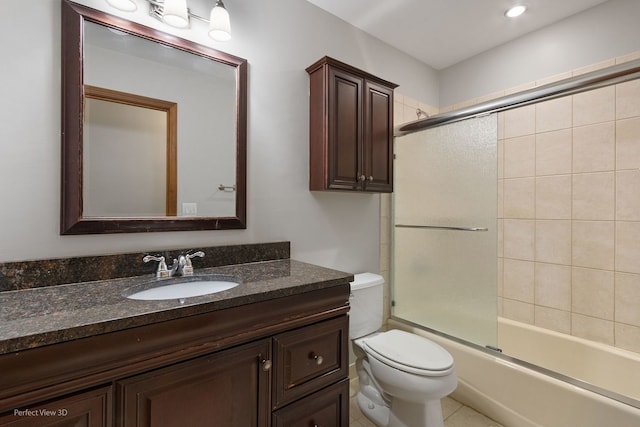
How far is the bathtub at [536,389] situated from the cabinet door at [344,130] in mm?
1244

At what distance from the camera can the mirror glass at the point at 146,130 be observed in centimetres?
114

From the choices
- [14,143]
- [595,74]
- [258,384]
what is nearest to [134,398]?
[258,384]

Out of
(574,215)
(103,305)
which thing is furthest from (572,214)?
(103,305)

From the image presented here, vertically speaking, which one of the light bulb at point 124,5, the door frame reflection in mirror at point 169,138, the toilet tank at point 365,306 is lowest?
the toilet tank at point 365,306

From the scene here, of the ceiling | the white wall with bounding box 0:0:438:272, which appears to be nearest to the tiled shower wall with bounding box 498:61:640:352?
the ceiling

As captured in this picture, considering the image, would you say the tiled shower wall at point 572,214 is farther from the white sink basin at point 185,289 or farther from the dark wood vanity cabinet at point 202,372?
the white sink basin at point 185,289

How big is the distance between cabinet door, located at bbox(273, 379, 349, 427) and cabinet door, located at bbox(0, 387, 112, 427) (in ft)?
1.67

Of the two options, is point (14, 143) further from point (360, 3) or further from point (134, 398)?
point (360, 3)

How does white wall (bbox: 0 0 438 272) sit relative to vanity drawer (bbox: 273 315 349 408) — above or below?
above

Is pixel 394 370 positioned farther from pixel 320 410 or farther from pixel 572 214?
pixel 572 214

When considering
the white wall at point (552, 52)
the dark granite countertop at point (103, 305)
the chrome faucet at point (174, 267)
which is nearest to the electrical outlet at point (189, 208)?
the chrome faucet at point (174, 267)

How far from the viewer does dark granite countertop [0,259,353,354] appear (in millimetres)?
676

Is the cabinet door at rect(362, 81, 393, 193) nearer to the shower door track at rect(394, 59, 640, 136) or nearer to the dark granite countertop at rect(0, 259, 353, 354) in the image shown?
the shower door track at rect(394, 59, 640, 136)

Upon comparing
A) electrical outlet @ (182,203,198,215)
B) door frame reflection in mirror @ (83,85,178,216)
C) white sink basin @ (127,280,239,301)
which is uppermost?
door frame reflection in mirror @ (83,85,178,216)
